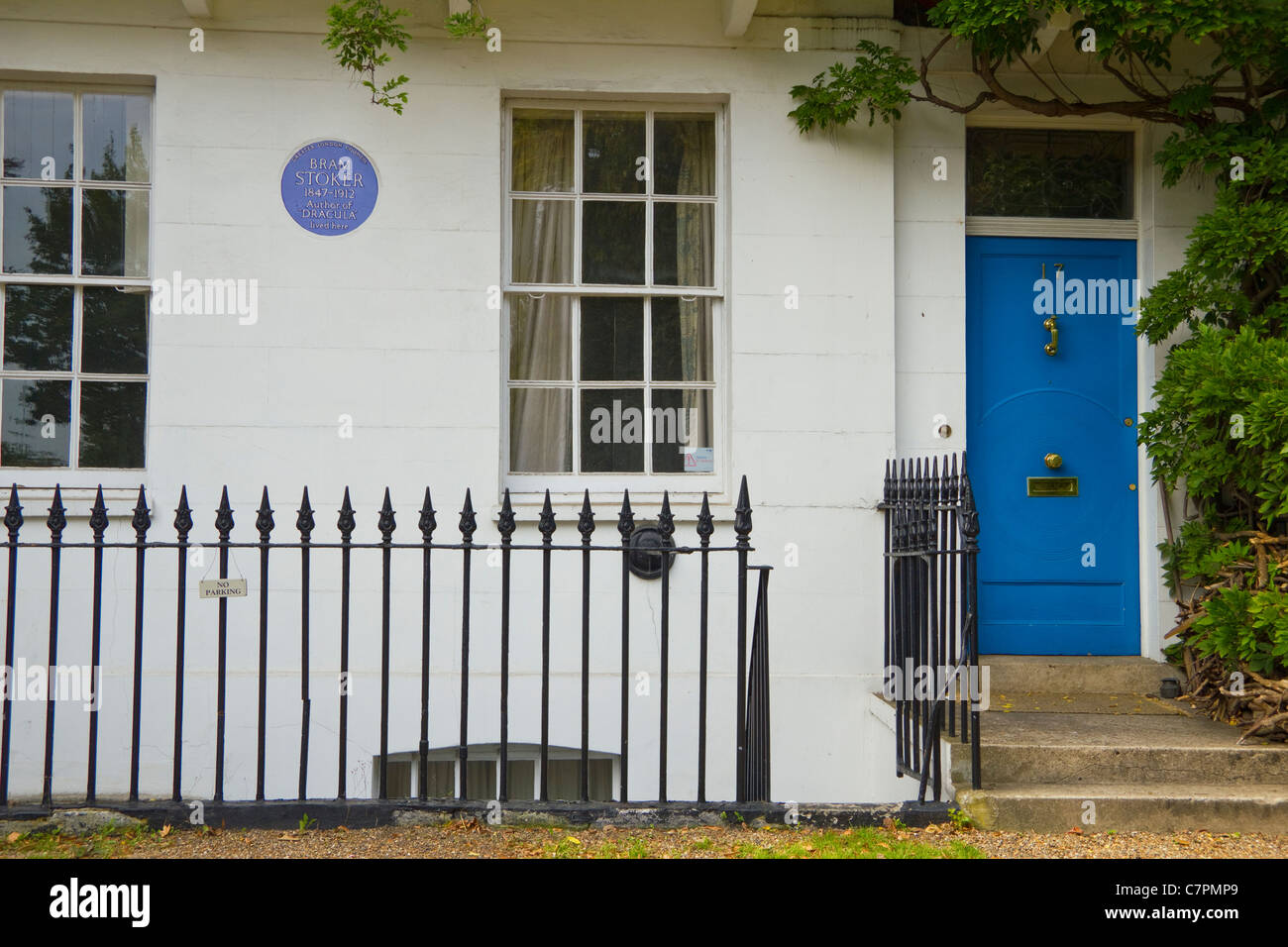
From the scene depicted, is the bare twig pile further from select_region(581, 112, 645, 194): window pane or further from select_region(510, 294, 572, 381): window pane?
select_region(581, 112, 645, 194): window pane

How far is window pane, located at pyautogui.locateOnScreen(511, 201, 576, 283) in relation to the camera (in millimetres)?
6348

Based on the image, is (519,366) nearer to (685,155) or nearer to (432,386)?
(432,386)

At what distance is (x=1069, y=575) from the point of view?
649cm

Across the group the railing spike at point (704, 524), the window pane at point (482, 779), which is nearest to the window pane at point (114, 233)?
the window pane at point (482, 779)

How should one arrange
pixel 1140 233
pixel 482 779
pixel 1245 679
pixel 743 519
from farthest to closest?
pixel 1140 233
pixel 482 779
pixel 1245 679
pixel 743 519

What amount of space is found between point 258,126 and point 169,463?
1.84 m

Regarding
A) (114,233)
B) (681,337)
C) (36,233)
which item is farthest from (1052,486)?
(36,233)

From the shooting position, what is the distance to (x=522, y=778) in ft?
20.8

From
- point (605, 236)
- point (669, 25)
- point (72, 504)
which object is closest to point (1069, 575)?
point (605, 236)

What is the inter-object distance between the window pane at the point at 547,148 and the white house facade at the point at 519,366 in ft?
0.08

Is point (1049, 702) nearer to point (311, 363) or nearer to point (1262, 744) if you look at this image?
point (1262, 744)

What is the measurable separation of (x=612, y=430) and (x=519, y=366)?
625mm

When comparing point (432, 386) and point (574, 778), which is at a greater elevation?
point (432, 386)

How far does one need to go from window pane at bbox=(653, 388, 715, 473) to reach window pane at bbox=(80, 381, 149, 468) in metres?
2.77
